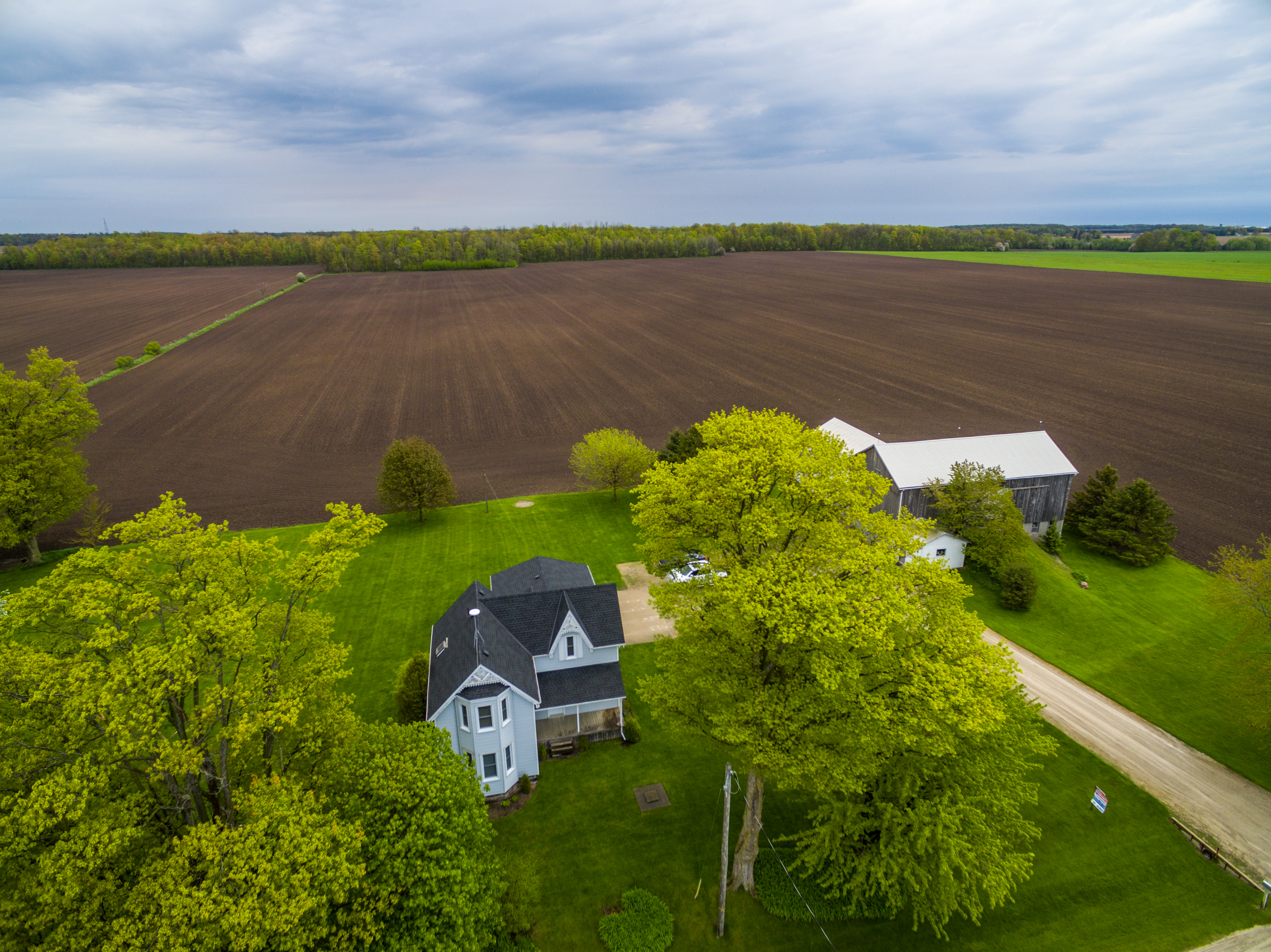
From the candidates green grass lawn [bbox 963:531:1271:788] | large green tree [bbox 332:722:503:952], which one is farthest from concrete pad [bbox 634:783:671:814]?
green grass lawn [bbox 963:531:1271:788]

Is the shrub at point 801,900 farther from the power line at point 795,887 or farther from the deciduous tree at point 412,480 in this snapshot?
the deciduous tree at point 412,480

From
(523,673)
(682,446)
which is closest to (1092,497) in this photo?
(682,446)

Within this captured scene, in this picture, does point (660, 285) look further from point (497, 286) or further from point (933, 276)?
point (933, 276)

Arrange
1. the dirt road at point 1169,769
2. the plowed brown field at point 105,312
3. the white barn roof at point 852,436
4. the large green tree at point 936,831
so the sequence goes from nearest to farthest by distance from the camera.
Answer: the large green tree at point 936,831, the dirt road at point 1169,769, the white barn roof at point 852,436, the plowed brown field at point 105,312

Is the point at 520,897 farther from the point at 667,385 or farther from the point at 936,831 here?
the point at 667,385

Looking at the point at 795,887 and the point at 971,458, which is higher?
the point at 971,458

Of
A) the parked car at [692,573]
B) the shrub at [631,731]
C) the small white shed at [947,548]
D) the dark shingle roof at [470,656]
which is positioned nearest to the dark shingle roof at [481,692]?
the dark shingle roof at [470,656]
